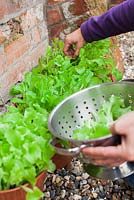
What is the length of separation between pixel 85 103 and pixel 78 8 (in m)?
0.61

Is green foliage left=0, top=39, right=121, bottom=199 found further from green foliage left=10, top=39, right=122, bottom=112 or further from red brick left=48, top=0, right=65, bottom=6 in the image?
red brick left=48, top=0, right=65, bottom=6

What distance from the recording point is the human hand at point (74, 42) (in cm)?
133

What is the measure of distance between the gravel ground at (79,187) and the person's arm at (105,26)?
393 mm

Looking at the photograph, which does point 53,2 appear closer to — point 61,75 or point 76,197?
point 61,75

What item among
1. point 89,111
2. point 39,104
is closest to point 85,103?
point 89,111

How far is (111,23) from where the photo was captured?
1281 mm

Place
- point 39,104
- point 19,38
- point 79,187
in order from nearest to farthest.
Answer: point 39,104, point 79,187, point 19,38

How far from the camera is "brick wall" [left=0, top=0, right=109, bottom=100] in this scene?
131cm

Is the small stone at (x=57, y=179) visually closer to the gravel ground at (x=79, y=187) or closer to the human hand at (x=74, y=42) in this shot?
the gravel ground at (x=79, y=187)

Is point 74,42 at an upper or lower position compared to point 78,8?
lower

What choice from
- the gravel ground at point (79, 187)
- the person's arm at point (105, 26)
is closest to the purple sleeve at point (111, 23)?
the person's arm at point (105, 26)

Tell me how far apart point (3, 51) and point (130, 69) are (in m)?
0.79

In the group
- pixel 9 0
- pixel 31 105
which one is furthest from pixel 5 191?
pixel 9 0

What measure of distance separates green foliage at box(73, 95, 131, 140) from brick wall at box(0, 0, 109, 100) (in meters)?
0.39
